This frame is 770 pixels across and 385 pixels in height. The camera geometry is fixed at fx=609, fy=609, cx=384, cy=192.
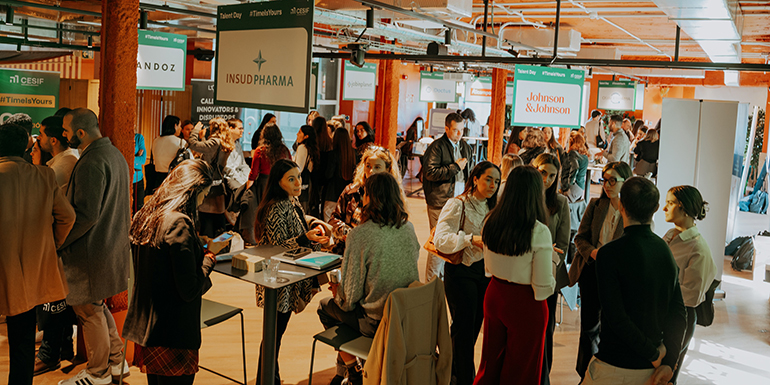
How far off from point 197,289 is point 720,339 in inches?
178

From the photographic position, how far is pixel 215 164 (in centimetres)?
667

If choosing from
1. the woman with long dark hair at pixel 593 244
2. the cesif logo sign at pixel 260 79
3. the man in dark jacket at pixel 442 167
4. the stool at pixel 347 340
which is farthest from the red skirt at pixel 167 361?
the man in dark jacket at pixel 442 167

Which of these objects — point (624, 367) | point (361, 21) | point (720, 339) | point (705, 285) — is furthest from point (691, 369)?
point (361, 21)

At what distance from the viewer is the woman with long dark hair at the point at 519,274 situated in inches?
118

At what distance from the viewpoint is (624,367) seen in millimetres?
2551

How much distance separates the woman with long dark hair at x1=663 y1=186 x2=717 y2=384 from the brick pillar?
11.2 ft

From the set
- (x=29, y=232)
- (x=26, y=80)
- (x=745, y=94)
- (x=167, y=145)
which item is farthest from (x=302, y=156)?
(x=745, y=94)

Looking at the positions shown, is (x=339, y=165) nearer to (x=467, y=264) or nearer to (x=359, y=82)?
(x=467, y=264)

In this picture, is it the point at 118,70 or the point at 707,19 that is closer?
the point at 118,70

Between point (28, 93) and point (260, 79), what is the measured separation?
7092mm

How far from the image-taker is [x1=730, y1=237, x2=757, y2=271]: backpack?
782cm

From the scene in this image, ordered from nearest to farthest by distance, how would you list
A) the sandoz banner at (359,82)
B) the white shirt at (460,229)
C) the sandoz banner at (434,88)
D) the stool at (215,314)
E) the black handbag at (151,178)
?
the stool at (215,314) → the white shirt at (460,229) → the black handbag at (151,178) → the sandoz banner at (359,82) → the sandoz banner at (434,88)

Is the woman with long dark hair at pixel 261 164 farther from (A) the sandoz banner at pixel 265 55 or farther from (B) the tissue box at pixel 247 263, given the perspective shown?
(B) the tissue box at pixel 247 263

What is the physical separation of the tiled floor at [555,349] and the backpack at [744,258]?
1724 millimetres
